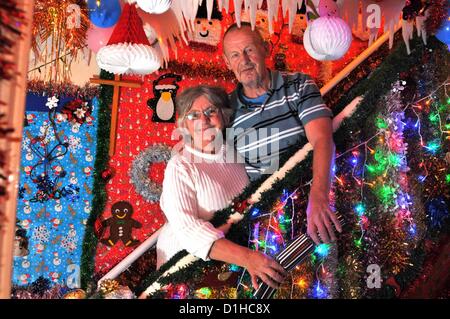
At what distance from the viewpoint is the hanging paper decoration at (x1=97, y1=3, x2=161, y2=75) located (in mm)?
3074

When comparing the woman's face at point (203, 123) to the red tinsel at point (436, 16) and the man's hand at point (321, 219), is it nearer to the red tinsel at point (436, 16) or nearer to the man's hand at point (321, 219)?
the man's hand at point (321, 219)

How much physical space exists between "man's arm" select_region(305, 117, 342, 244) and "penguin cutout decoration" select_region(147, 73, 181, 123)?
215 centimetres

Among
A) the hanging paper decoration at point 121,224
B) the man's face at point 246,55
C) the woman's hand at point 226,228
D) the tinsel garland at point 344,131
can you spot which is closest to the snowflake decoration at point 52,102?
the hanging paper decoration at point 121,224

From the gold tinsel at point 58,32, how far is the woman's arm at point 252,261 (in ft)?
6.93

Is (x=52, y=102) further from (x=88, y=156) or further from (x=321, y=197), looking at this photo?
(x=321, y=197)

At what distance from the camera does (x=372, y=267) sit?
208 centimetres

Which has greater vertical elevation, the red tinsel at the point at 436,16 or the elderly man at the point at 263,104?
the red tinsel at the point at 436,16

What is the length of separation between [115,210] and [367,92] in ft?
7.83

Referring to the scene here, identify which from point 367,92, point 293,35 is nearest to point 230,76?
point 293,35

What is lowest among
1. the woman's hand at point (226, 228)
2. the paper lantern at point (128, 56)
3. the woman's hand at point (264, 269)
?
the woman's hand at point (264, 269)

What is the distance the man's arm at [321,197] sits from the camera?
2.01 meters

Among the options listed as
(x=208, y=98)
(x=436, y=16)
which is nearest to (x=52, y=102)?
(x=208, y=98)

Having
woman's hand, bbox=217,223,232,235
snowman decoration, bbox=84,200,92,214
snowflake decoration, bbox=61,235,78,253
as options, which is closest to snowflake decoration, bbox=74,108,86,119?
snowman decoration, bbox=84,200,92,214

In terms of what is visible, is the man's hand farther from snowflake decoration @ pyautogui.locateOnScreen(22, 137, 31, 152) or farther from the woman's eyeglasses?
snowflake decoration @ pyautogui.locateOnScreen(22, 137, 31, 152)
